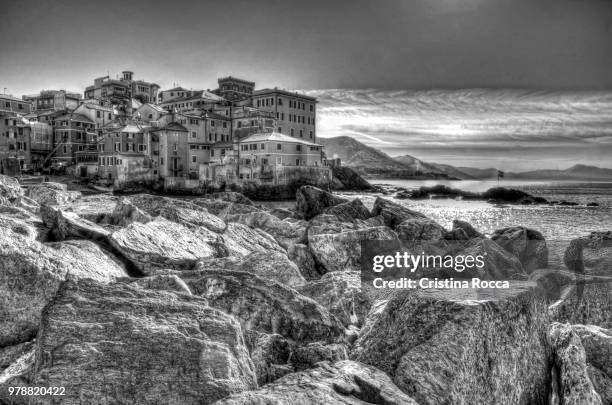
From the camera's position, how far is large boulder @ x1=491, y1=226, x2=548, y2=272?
1825 cm

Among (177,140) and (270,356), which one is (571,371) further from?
(177,140)

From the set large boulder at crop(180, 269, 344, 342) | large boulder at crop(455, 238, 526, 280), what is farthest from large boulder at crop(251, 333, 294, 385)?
large boulder at crop(455, 238, 526, 280)

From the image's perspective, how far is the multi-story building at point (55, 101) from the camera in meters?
101

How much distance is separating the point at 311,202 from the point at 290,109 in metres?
A: 56.8

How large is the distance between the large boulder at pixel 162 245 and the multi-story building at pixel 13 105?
94.4m

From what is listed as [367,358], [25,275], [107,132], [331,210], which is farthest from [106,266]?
[107,132]

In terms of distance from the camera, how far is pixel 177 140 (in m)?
77.7

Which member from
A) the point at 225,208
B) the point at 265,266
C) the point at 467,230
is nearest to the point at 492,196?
the point at 467,230

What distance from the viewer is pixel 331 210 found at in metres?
27.6

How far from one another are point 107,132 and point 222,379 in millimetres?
86255

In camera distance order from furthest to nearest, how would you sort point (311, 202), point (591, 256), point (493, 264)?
point (311, 202) → point (591, 256) → point (493, 264)

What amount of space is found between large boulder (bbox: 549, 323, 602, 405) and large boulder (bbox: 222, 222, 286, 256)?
9572 millimetres

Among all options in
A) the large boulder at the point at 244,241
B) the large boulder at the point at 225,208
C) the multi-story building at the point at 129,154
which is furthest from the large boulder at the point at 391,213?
the multi-story building at the point at 129,154

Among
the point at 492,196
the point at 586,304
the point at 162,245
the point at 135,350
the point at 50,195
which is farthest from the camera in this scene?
the point at 492,196
